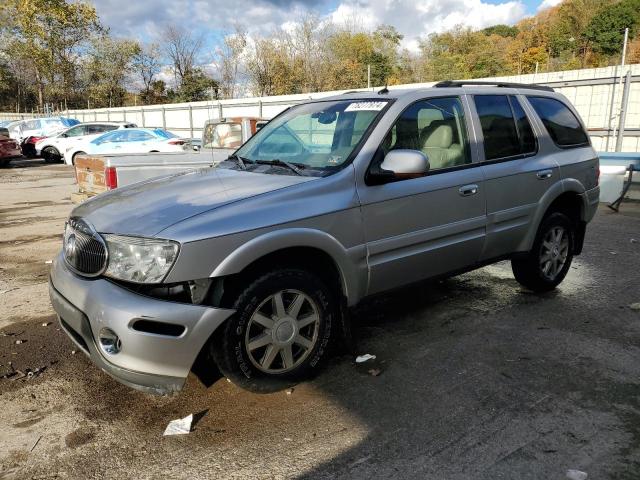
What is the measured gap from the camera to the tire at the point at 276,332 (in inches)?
115

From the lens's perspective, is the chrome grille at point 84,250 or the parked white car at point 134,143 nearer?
the chrome grille at point 84,250

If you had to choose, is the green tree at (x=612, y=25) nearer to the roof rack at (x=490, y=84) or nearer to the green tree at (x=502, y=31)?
the green tree at (x=502, y=31)

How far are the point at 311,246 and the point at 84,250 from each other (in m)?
1.33

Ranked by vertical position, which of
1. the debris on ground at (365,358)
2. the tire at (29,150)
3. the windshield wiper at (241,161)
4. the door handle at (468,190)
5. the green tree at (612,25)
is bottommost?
the debris on ground at (365,358)

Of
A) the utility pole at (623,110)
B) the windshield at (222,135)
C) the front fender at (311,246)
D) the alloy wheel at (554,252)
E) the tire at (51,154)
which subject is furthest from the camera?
the tire at (51,154)

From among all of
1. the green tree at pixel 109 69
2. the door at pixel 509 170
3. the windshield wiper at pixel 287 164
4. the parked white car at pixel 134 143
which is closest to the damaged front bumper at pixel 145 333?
the windshield wiper at pixel 287 164

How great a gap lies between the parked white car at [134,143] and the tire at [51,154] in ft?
24.8

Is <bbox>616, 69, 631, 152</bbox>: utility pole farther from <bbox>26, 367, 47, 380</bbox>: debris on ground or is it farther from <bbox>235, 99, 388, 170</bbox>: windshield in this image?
<bbox>26, 367, 47, 380</bbox>: debris on ground

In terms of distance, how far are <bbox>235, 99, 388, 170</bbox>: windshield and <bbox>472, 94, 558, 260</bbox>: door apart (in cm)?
107

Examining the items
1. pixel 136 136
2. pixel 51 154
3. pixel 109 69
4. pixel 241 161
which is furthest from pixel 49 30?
pixel 241 161

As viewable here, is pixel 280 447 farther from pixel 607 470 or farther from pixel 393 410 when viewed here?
pixel 607 470

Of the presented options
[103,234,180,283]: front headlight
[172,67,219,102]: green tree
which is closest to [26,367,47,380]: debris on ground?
[103,234,180,283]: front headlight

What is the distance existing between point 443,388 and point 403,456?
2.56 ft

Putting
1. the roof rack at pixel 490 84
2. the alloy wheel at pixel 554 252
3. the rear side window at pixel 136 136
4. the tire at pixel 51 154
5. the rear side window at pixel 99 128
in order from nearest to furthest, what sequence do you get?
the roof rack at pixel 490 84, the alloy wheel at pixel 554 252, the rear side window at pixel 136 136, the rear side window at pixel 99 128, the tire at pixel 51 154
